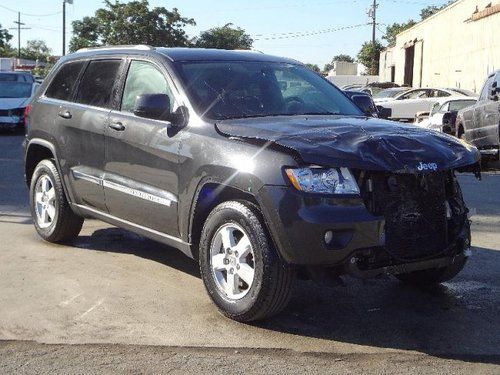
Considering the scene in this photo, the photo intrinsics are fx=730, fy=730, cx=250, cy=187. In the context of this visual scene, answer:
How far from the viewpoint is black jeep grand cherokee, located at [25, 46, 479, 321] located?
4348mm

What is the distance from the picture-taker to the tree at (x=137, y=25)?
60.3m

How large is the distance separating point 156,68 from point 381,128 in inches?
73.1

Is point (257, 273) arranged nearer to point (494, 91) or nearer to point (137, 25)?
point (494, 91)

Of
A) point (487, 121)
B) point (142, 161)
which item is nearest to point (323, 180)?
point (142, 161)

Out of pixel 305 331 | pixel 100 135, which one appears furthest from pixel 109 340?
pixel 100 135

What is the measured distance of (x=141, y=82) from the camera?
5.86 metres

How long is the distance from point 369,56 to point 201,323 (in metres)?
75.7

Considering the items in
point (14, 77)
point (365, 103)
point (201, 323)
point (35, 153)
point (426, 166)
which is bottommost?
point (201, 323)

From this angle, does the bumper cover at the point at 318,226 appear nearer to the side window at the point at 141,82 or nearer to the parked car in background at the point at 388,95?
the side window at the point at 141,82

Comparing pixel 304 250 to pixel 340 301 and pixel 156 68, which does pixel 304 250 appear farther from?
pixel 156 68

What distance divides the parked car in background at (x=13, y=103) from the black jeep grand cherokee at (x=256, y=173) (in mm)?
14998

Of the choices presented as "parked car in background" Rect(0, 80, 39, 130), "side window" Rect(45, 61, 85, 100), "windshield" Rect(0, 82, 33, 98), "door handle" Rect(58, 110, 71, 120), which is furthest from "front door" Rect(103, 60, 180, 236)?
"windshield" Rect(0, 82, 33, 98)

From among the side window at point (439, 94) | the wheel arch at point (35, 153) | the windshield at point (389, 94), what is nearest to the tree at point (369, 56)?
the windshield at point (389, 94)

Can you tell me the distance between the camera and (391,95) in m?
29.2
